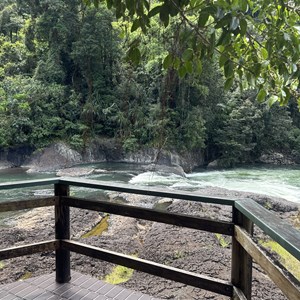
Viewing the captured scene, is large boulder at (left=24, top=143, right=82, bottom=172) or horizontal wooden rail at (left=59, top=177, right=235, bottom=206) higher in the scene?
horizontal wooden rail at (left=59, top=177, right=235, bottom=206)

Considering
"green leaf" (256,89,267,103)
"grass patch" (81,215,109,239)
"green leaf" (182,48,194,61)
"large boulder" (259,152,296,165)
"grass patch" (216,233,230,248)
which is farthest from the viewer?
"large boulder" (259,152,296,165)

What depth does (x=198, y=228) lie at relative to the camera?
1679 mm

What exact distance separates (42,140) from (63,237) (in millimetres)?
15321

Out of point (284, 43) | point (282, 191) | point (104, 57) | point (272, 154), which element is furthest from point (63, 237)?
point (272, 154)

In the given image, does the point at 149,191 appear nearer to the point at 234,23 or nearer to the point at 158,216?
the point at 158,216

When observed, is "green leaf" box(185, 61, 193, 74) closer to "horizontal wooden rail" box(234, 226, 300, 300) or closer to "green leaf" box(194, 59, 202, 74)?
"green leaf" box(194, 59, 202, 74)

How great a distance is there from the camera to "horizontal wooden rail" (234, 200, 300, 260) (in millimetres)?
939

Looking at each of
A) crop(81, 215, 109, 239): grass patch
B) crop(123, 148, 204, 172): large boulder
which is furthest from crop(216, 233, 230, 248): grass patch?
crop(123, 148, 204, 172): large boulder

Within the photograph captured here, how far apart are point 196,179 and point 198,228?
12.3 meters

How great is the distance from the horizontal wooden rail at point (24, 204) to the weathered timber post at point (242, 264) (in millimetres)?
1255

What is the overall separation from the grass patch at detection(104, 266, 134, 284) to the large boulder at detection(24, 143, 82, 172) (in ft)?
38.4

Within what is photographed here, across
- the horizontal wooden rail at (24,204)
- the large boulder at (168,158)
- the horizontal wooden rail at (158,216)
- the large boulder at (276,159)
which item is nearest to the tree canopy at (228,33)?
the horizontal wooden rail at (158,216)

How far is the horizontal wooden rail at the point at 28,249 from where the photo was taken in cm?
207

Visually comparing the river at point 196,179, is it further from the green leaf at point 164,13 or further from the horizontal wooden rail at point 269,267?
the green leaf at point 164,13
